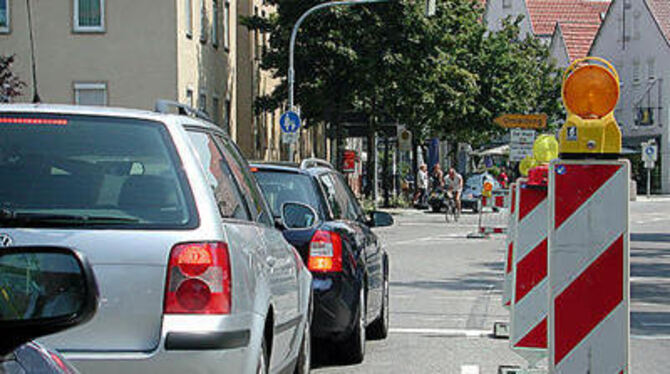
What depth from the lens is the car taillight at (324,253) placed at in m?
8.95

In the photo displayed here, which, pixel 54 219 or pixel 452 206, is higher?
pixel 54 219

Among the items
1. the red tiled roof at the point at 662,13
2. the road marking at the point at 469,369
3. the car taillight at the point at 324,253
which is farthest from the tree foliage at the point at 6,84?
the red tiled roof at the point at 662,13

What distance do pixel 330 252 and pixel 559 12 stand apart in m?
100

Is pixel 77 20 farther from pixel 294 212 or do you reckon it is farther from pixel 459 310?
pixel 294 212

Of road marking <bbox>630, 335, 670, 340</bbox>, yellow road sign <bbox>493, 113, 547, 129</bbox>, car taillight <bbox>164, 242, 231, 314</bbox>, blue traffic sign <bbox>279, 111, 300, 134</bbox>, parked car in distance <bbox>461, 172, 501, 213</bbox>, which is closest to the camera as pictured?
car taillight <bbox>164, 242, 231, 314</bbox>

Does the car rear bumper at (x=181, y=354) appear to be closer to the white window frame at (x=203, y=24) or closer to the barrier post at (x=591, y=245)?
the barrier post at (x=591, y=245)

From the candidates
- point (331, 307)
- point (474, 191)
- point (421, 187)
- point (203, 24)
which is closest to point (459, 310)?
point (331, 307)

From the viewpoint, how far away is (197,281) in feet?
16.0

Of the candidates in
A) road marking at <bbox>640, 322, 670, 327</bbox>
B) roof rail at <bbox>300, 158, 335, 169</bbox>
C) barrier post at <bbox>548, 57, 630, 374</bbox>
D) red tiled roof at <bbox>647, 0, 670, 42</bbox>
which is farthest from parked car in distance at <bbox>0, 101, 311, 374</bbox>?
red tiled roof at <bbox>647, 0, 670, 42</bbox>

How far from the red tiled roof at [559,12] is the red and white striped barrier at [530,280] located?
97.3 m

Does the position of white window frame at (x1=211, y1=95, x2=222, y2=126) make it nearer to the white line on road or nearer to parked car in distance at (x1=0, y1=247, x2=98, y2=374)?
the white line on road

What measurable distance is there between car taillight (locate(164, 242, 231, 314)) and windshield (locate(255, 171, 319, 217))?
4422 mm

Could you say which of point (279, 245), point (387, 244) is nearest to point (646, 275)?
point (387, 244)

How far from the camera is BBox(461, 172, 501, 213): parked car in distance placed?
5202 centimetres
